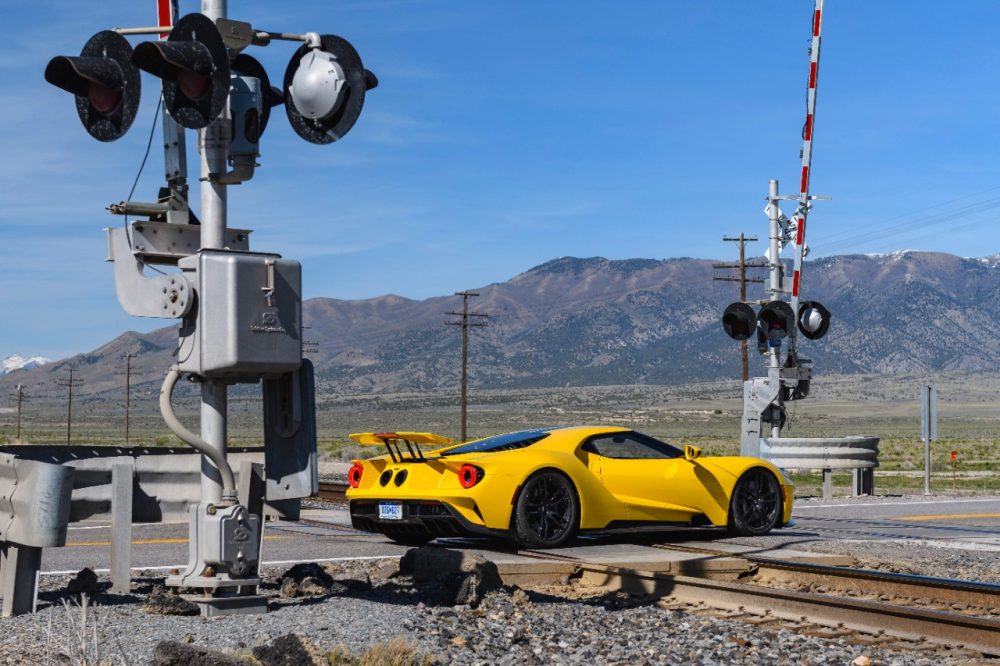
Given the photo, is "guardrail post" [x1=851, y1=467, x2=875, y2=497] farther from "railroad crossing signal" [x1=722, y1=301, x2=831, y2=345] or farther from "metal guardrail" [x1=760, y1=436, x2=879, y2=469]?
"railroad crossing signal" [x1=722, y1=301, x2=831, y2=345]

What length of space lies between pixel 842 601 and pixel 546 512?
3864 mm

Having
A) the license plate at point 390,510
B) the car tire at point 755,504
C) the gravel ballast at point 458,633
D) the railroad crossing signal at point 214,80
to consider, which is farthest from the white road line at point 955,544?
the railroad crossing signal at point 214,80

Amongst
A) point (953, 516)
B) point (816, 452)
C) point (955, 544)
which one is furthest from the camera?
point (816, 452)

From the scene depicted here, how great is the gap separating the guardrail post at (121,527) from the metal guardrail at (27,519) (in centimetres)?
61

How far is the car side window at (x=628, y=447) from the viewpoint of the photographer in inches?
492

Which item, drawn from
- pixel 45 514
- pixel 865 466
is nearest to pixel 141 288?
pixel 45 514

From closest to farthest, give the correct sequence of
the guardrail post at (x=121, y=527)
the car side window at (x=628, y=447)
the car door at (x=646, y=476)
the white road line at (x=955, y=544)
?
the guardrail post at (x=121, y=527) → the car door at (x=646, y=476) → the car side window at (x=628, y=447) → the white road line at (x=955, y=544)

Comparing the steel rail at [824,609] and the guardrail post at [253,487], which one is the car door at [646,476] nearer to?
the steel rail at [824,609]

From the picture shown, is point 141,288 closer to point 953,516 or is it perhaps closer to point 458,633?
point 458,633

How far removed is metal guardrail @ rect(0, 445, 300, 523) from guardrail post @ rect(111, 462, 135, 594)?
17 centimetres

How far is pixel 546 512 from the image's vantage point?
11.8 meters

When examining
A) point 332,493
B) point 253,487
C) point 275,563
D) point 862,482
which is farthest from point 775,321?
point 253,487

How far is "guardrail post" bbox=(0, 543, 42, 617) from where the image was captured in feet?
26.5

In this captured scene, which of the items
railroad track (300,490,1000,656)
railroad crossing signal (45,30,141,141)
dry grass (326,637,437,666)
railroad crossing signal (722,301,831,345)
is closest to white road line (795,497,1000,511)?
railroad crossing signal (722,301,831,345)
